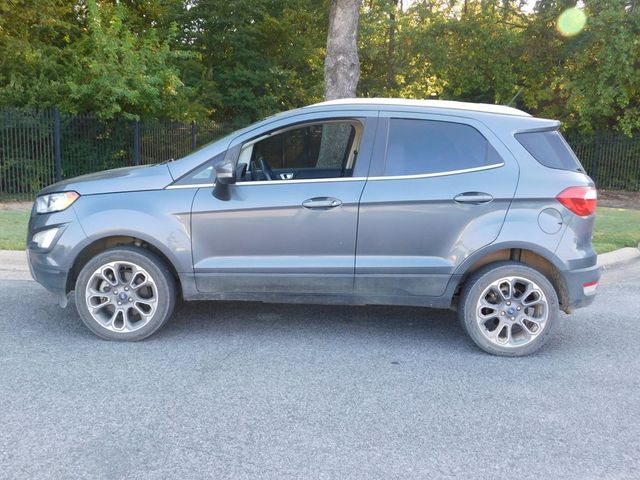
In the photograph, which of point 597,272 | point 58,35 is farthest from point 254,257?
point 58,35

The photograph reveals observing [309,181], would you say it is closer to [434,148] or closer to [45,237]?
[434,148]

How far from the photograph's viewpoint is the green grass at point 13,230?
329 inches

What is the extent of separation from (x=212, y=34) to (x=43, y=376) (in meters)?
22.1

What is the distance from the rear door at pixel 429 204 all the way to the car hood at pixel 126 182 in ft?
5.24

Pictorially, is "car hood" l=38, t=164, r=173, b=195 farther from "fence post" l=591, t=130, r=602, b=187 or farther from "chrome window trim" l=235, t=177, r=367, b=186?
"fence post" l=591, t=130, r=602, b=187

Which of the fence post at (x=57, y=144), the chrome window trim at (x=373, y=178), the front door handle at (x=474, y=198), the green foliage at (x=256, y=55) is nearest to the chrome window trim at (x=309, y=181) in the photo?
the chrome window trim at (x=373, y=178)

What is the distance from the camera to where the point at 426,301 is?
199 inches

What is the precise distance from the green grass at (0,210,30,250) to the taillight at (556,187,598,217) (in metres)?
6.55

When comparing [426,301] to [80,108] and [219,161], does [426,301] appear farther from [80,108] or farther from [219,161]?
[80,108]

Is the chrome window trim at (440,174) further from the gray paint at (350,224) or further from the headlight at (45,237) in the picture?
the headlight at (45,237)

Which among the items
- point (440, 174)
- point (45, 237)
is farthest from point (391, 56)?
point (45, 237)

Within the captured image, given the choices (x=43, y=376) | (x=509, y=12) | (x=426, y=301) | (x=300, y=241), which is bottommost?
(x=43, y=376)

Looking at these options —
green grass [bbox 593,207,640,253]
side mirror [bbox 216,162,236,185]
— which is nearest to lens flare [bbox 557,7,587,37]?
green grass [bbox 593,207,640,253]

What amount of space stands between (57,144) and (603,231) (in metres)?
12.4
